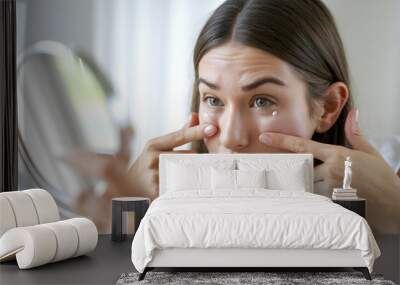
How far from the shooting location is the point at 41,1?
7.16m

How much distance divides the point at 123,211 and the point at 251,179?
4.33 feet

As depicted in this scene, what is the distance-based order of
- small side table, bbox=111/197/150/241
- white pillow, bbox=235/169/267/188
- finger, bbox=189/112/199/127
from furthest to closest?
finger, bbox=189/112/199/127, small side table, bbox=111/197/150/241, white pillow, bbox=235/169/267/188

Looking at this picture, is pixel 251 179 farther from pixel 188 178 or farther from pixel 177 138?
pixel 177 138

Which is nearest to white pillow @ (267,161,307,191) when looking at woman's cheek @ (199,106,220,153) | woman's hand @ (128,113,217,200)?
woman's cheek @ (199,106,220,153)

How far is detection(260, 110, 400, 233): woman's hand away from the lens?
269 inches

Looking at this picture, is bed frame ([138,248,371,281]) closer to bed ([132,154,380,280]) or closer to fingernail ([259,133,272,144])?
bed ([132,154,380,280])

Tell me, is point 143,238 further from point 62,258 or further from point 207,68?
point 207,68

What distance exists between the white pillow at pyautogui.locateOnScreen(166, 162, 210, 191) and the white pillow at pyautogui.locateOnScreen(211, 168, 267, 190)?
0.36 feet

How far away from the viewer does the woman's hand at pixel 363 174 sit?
6844mm

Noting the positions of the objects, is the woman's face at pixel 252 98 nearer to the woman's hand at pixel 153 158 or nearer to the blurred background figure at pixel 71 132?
the woman's hand at pixel 153 158

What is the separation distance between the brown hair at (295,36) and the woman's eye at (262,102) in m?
0.41

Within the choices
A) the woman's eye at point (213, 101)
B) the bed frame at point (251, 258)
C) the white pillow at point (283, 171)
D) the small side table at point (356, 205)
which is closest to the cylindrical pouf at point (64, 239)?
the bed frame at point (251, 258)

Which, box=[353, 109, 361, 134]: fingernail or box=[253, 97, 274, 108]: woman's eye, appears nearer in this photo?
box=[253, 97, 274, 108]: woman's eye

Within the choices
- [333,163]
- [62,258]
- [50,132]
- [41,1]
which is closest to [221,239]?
[62,258]
